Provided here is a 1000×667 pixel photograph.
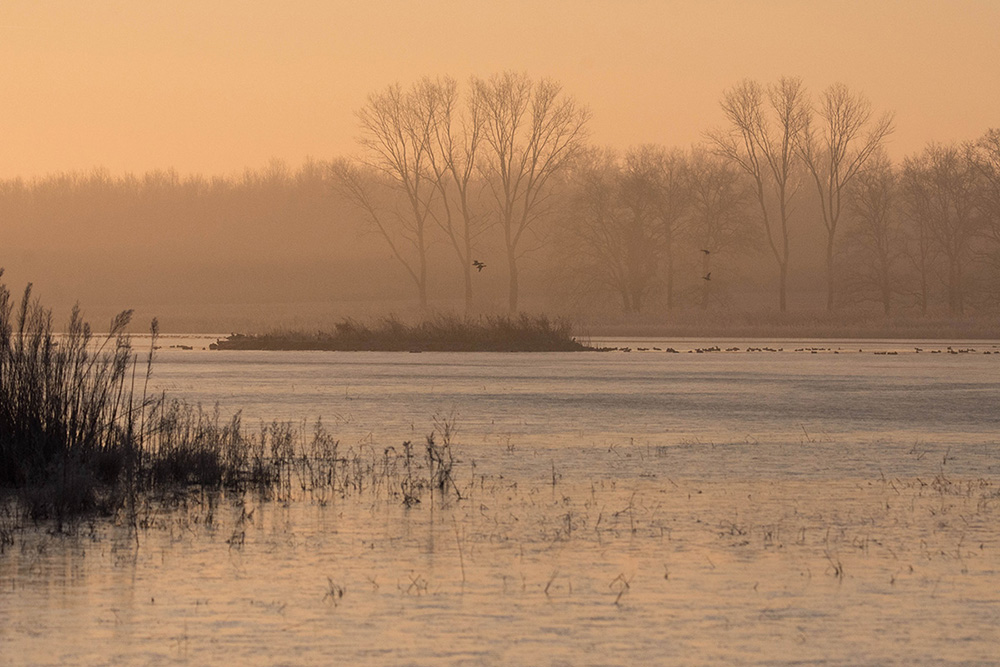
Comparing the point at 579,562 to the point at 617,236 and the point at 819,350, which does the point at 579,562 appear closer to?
the point at 819,350

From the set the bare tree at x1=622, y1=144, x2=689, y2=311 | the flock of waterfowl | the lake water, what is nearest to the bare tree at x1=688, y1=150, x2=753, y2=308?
the bare tree at x1=622, y1=144, x2=689, y2=311

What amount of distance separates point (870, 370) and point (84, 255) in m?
117

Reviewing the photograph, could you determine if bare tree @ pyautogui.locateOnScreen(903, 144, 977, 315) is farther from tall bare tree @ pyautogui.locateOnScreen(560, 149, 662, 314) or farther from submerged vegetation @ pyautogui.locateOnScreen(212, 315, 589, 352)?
submerged vegetation @ pyautogui.locateOnScreen(212, 315, 589, 352)

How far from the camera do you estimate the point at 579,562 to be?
11516mm

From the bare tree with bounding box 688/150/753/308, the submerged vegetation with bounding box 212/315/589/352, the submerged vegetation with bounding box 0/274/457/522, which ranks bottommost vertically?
the submerged vegetation with bounding box 0/274/457/522

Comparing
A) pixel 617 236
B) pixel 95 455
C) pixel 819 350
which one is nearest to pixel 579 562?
pixel 95 455

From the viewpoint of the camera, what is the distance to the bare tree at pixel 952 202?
93188 millimetres

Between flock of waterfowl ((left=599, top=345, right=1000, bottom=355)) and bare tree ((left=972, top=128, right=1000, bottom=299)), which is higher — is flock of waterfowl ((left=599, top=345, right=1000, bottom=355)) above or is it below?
below

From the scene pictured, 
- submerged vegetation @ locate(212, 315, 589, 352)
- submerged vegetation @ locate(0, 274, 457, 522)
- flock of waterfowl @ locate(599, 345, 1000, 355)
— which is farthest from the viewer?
submerged vegetation @ locate(212, 315, 589, 352)

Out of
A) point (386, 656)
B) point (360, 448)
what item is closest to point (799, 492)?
point (360, 448)

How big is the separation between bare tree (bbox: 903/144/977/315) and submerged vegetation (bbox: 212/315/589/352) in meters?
43.6

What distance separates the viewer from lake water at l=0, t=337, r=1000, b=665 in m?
8.82

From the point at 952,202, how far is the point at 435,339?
54.1 m

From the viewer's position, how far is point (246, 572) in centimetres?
1112
